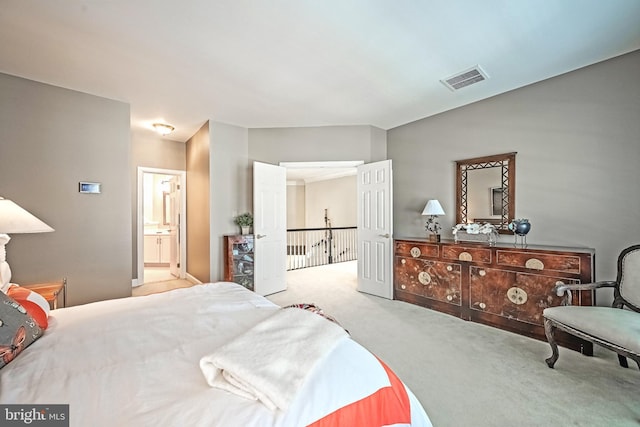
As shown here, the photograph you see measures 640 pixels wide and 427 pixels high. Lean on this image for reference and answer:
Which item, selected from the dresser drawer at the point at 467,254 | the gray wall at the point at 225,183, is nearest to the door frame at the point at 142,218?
the gray wall at the point at 225,183

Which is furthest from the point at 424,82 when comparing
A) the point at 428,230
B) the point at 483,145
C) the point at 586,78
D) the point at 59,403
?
the point at 59,403

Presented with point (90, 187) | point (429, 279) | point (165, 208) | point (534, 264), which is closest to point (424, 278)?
point (429, 279)

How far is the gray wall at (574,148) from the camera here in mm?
2580

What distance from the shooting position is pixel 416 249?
3740 millimetres

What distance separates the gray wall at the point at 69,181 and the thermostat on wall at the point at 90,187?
0.17 ft

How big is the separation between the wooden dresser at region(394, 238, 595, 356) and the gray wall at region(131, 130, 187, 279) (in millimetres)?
4413

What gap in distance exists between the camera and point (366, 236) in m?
4.37

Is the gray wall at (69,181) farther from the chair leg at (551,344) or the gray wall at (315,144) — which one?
the chair leg at (551,344)

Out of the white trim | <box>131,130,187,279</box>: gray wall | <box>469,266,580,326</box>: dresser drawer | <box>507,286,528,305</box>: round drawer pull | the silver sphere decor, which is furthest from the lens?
<box>131,130,187,279</box>: gray wall

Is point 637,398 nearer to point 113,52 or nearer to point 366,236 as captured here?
point 366,236

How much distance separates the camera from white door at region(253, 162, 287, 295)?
4.20 m

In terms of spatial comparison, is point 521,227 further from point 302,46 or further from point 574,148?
point 302,46

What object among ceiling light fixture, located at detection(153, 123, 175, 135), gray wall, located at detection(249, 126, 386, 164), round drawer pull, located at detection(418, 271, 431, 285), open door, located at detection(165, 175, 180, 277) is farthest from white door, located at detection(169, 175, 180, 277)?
round drawer pull, located at detection(418, 271, 431, 285)

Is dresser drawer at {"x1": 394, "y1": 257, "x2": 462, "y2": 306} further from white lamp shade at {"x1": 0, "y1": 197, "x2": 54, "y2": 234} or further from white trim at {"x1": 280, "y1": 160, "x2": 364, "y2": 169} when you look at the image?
white lamp shade at {"x1": 0, "y1": 197, "x2": 54, "y2": 234}
